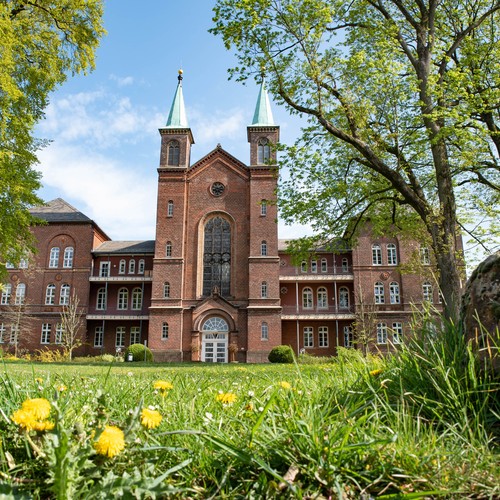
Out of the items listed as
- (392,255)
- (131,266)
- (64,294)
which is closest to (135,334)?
(131,266)

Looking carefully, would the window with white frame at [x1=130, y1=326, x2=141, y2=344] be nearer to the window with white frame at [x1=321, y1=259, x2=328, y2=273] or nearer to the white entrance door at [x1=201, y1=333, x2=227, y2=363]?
the white entrance door at [x1=201, y1=333, x2=227, y2=363]

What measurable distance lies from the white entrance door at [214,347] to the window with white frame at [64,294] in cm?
1262

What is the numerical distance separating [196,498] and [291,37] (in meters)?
14.6

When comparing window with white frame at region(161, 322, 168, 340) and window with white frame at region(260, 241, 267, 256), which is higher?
window with white frame at region(260, 241, 267, 256)

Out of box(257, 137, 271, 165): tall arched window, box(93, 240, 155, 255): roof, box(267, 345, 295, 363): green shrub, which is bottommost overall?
box(267, 345, 295, 363): green shrub

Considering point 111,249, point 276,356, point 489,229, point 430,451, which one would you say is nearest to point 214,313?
point 276,356

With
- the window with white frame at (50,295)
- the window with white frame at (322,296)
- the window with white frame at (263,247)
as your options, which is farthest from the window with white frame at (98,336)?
the window with white frame at (322,296)

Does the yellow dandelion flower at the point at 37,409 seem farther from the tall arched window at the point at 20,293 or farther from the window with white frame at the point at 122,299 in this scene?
the tall arched window at the point at 20,293

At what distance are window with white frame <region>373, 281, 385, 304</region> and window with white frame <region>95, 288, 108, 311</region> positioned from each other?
72.7 ft

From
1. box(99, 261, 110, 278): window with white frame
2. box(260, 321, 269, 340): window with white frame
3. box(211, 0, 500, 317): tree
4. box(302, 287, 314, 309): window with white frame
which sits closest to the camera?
box(211, 0, 500, 317): tree

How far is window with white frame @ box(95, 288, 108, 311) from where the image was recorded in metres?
40.0

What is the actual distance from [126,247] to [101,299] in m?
4.96

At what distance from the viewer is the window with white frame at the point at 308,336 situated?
127ft

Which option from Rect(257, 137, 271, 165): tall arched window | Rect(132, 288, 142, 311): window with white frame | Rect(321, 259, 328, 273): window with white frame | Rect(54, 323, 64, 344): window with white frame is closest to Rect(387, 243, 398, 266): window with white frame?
Rect(321, 259, 328, 273): window with white frame
